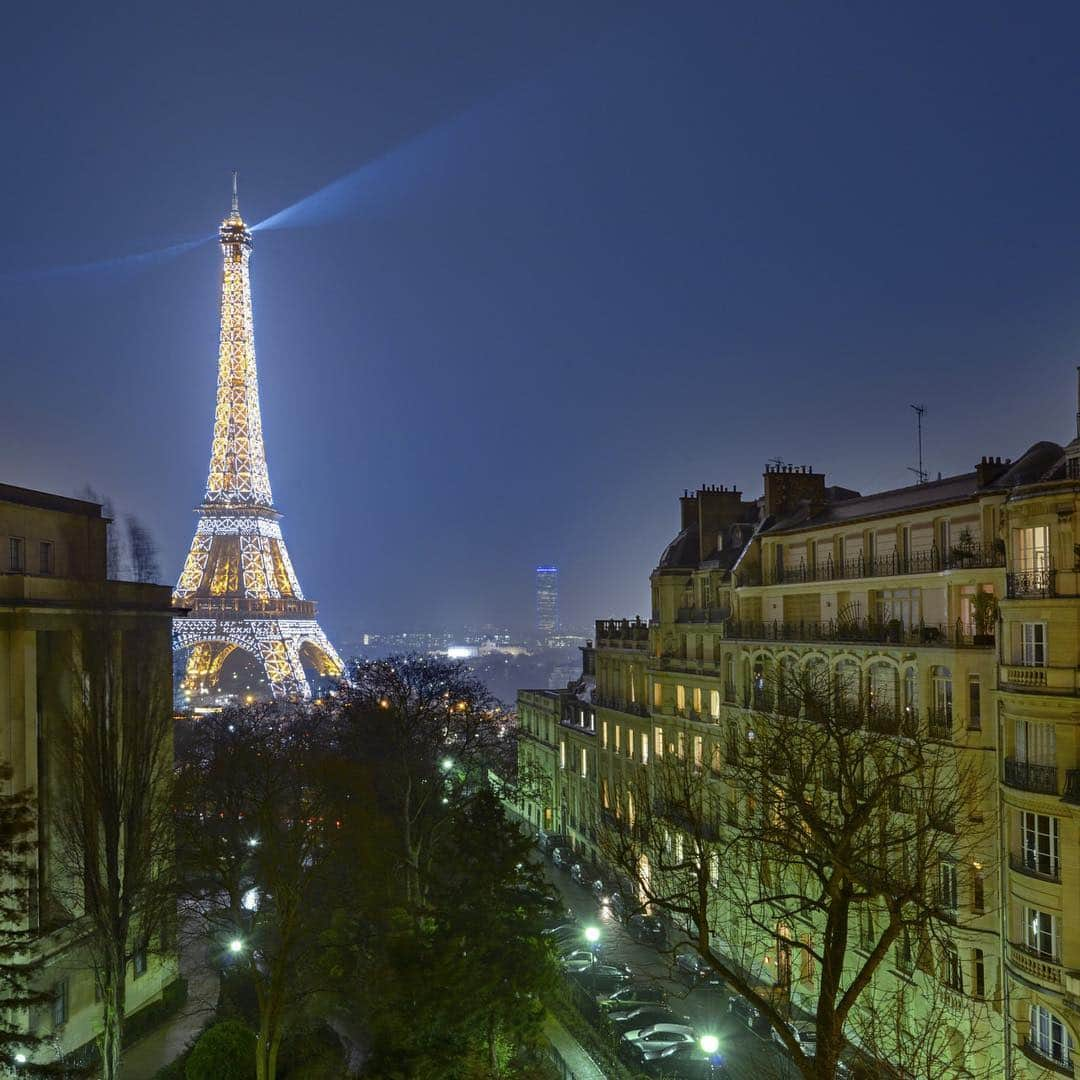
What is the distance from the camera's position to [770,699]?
36.3 meters

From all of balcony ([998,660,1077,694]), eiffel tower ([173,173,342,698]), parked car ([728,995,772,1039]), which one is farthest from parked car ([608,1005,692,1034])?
eiffel tower ([173,173,342,698])

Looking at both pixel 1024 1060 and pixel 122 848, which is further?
pixel 122 848

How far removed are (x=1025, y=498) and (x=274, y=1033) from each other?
22986 mm

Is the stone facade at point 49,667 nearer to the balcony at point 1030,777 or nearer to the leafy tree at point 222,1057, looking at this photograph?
the leafy tree at point 222,1057

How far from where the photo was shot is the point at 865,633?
1288 inches

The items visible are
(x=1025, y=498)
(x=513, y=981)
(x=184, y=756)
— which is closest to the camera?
(x=1025, y=498)

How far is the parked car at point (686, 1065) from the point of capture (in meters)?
28.7

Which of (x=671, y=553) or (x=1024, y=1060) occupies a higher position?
(x=671, y=553)

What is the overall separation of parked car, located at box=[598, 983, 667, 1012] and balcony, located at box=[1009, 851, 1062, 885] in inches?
533

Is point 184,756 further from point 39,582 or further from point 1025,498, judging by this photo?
point 1025,498

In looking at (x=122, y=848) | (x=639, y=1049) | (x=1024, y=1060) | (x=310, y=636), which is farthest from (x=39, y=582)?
(x=310, y=636)

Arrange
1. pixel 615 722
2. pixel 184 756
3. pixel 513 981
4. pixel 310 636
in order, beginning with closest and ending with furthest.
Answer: pixel 513 981, pixel 615 722, pixel 184 756, pixel 310 636

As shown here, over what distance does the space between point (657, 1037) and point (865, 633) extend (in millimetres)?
14340

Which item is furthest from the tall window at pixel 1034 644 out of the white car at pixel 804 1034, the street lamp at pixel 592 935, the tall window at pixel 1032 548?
the street lamp at pixel 592 935
